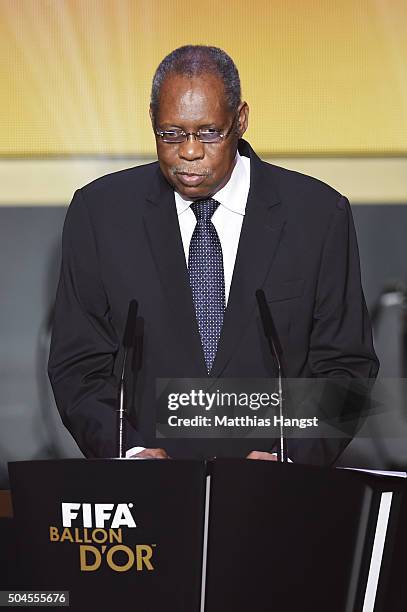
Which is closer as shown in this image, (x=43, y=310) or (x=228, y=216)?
(x=228, y=216)

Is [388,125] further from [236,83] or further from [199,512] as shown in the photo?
[199,512]

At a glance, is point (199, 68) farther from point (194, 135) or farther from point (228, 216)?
point (228, 216)

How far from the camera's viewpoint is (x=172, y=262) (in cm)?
219

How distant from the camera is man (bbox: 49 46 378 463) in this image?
2.05m

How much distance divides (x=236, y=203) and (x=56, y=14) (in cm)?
96

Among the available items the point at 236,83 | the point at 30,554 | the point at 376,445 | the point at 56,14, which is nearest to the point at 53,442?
the point at 376,445

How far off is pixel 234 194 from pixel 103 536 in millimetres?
934

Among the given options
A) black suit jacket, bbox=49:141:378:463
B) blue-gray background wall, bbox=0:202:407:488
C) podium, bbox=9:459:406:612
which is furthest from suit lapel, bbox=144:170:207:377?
blue-gray background wall, bbox=0:202:407:488

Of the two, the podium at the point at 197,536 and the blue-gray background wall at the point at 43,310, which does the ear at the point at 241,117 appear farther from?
the blue-gray background wall at the point at 43,310

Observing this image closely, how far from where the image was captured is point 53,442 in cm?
314

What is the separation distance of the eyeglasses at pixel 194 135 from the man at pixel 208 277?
0.04 ft

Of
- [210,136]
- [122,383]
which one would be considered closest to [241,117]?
[210,136]

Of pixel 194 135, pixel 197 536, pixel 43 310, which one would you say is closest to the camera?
pixel 197 536

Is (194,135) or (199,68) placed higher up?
(199,68)
